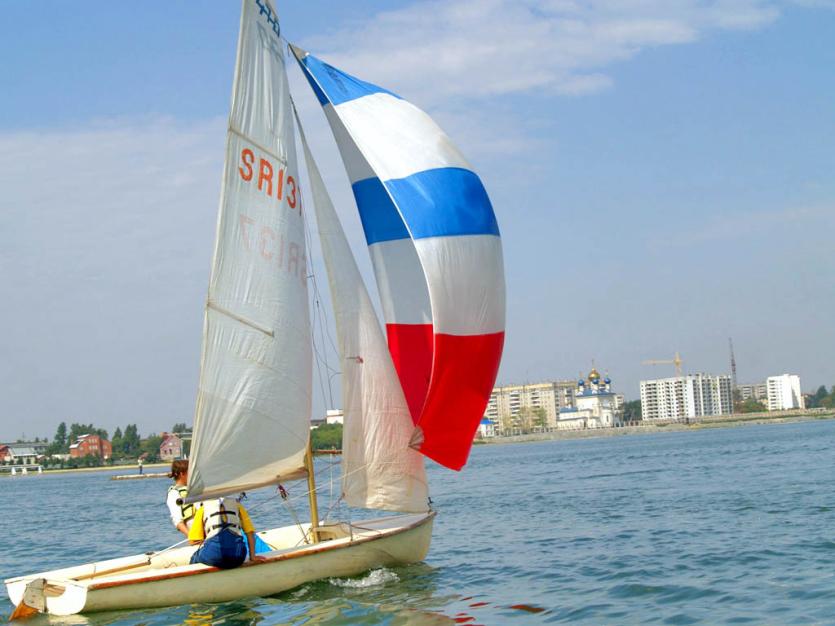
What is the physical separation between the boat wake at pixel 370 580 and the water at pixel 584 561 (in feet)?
0.06

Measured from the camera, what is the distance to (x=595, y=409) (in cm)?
18075

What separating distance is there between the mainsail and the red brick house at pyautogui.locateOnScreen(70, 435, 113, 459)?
137375 millimetres

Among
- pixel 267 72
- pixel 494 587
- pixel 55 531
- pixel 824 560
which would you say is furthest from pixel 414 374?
pixel 55 531

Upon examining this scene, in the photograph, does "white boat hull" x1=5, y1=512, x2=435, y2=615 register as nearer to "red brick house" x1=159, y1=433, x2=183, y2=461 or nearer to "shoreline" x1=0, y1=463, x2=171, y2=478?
"shoreline" x1=0, y1=463, x2=171, y2=478

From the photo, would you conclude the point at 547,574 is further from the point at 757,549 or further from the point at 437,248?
the point at 437,248

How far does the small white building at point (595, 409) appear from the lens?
179 meters

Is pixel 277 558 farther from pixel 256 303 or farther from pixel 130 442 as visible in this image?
pixel 130 442

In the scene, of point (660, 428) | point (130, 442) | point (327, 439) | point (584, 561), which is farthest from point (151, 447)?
point (584, 561)

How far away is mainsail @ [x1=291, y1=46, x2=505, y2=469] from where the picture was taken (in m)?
13.0

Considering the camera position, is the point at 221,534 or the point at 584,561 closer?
the point at 221,534

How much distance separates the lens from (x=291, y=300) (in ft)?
43.4

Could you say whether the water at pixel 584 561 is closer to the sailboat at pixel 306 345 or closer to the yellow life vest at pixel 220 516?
the sailboat at pixel 306 345

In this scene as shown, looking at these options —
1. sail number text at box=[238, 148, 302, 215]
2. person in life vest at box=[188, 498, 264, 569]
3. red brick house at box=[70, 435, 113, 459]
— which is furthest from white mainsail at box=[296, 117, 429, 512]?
red brick house at box=[70, 435, 113, 459]

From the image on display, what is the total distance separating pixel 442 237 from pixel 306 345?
230cm
